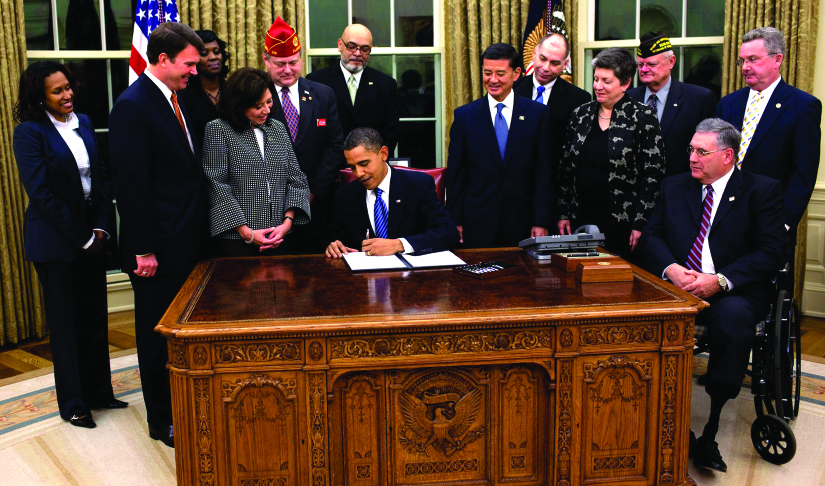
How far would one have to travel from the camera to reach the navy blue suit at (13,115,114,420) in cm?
336

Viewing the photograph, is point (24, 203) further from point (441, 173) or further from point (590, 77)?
point (590, 77)

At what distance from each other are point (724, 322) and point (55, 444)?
285 cm

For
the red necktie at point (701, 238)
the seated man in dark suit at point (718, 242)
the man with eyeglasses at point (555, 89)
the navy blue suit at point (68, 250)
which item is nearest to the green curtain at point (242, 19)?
the navy blue suit at point (68, 250)

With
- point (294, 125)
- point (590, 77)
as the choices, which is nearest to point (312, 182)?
point (294, 125)

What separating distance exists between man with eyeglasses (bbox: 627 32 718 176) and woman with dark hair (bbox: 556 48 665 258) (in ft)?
1.10

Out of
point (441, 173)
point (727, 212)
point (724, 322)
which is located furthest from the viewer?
point (441, 173)

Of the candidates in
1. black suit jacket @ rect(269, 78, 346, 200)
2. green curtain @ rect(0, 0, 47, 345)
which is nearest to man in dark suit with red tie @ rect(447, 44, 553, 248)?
black suit jacket @ rect(269, 78, 346, 200)

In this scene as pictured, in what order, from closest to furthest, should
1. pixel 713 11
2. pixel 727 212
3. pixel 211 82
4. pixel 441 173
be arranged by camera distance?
pixel 727 212
pixel 211 82
pixel 441 173
pixel 713 11

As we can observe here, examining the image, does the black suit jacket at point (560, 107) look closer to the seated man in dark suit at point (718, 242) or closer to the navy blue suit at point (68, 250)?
the seated man in dark suit at point (718, 242)

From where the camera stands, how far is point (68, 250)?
3432mm

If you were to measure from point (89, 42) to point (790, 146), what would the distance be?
4.40 meters

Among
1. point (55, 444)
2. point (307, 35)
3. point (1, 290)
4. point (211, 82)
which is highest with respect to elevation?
point (307, 35)

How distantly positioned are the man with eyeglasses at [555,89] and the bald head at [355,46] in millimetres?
970

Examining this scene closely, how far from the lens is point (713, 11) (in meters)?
5.37
